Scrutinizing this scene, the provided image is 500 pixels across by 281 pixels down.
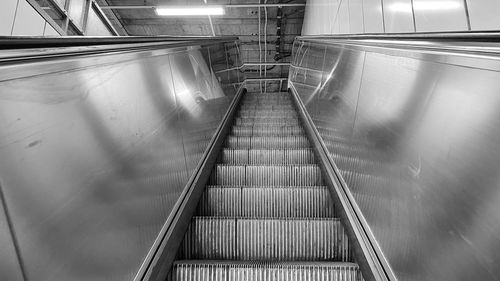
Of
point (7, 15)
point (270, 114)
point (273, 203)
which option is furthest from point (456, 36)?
point (7, 15)

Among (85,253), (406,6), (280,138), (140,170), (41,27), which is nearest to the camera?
(85,253)

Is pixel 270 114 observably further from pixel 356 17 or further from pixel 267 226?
pixel 267 226

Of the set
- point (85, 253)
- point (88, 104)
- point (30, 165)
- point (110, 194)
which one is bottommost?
point (85, 253)

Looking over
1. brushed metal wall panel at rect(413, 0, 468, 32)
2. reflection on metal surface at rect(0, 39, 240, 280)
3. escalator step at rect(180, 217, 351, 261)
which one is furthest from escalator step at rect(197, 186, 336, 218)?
brushed metal wall panel at rect(413, 0, 468, 32)

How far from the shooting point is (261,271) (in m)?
1.66

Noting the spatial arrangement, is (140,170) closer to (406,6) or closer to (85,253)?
(85,253)

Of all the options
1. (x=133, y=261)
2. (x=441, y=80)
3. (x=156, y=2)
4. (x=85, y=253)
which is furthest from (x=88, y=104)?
(x=156, y=2)

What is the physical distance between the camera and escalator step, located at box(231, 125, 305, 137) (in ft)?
13.5

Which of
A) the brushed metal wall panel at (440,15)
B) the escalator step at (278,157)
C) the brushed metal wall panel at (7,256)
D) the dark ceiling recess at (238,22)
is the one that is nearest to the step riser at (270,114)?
the escalator step at (278,157)

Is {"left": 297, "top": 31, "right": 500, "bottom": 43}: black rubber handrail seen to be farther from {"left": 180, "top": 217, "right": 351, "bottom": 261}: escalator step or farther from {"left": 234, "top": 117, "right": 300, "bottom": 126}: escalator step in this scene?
{"left": 234, "top": 117, "right": 300, "bottom": 126}: escalator step

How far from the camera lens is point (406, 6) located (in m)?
2.87

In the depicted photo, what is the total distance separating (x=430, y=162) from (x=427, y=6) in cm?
193

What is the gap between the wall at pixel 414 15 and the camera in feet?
6.17

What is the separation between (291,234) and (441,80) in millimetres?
1223
